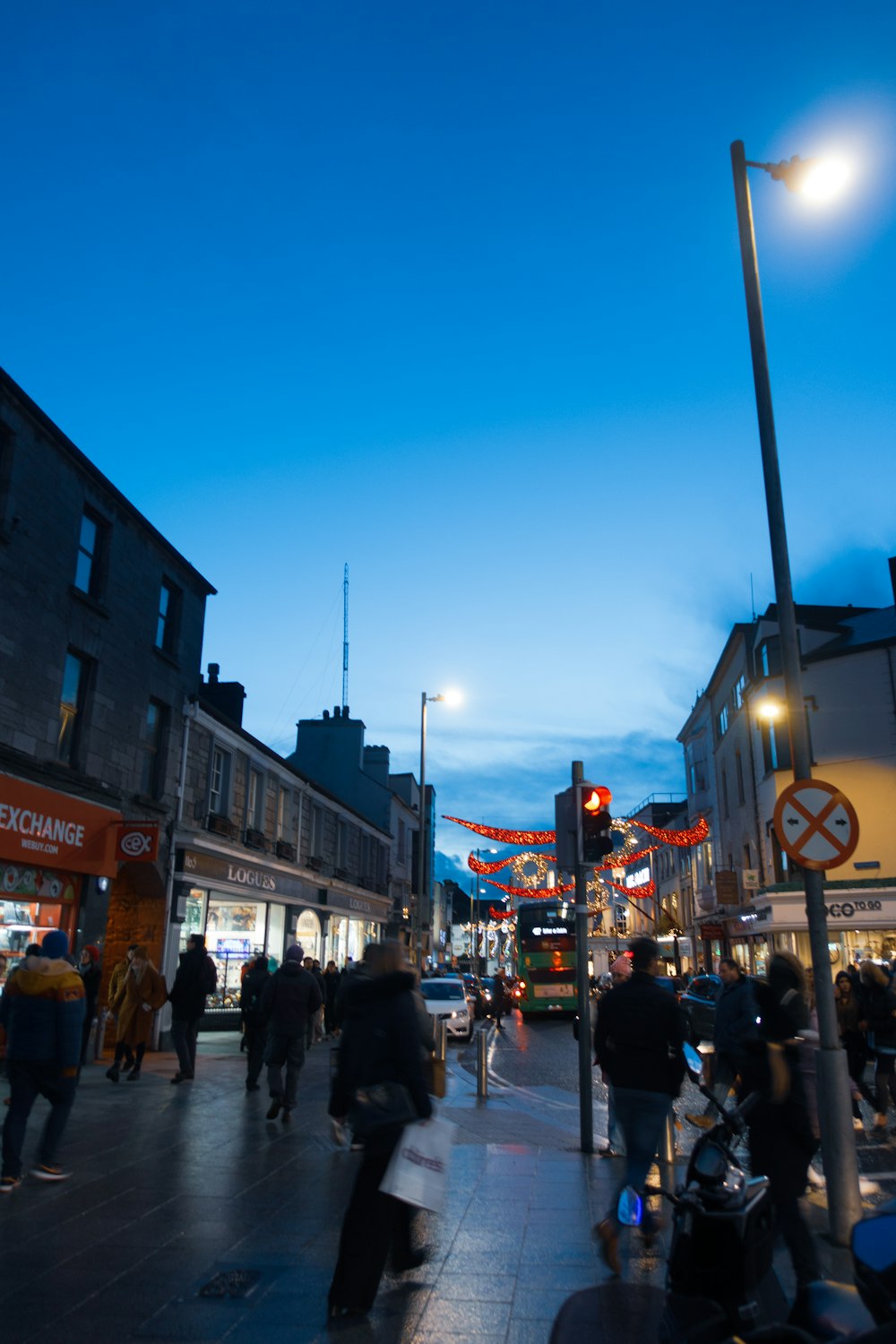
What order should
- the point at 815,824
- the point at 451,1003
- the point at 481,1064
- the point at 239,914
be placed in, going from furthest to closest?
the point at 239,914, the point at 451,1003, the point at 481,1064, the point at 815,824

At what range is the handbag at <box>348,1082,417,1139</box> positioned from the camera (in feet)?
16.8

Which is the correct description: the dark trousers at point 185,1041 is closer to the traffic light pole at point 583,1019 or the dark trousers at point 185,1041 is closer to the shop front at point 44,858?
the shop front at point 44,858

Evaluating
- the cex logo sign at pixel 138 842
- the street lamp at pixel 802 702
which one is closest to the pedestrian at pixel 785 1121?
the street lamp at pixel 802 702

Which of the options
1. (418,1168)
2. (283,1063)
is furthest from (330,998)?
(418,1168)

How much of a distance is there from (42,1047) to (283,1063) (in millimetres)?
4282

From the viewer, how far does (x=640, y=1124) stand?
6277 mm

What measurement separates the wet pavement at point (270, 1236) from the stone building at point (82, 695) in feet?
19.4

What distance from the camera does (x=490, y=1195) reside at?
7863 millimetres

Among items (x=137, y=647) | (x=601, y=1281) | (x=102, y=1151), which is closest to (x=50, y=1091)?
(x=102, y=1151)

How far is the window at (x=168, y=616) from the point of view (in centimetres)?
2172

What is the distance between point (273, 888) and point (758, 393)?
857 inches

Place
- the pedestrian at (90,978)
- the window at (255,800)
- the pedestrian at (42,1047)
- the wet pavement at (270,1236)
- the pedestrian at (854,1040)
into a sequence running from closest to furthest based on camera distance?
1. the wet pavement at (270,1236)
2. the pedestrian at (42,1047)
3. the pedestrian at (854,1040)
4. the pedestrian at (90,978)
5. the window at (255,800)

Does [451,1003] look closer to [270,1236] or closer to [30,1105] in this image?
[30,1105]

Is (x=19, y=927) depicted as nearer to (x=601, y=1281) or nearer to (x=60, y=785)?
(x=60, y=785)
